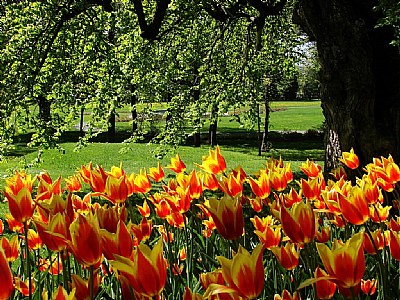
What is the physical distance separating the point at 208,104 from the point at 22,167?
10.1 feet

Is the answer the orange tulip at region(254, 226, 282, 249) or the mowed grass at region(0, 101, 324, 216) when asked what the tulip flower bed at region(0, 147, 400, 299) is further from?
the mowed grass at region(0, 101, 324, 216)

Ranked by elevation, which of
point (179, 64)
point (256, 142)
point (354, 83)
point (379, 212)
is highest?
point (179, 64)

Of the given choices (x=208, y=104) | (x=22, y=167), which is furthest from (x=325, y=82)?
(x=22, y=167)

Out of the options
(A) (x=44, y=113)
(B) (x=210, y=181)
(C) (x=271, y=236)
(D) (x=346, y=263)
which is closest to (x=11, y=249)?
(B) (x=210, y=181)

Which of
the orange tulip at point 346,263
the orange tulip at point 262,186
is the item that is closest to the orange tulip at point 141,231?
the orange tulip at point 262,186

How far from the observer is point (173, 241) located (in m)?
2.60

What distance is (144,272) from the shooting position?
3.68ft

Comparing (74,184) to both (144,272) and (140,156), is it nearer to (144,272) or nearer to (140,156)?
(144,272)

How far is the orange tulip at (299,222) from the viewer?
148 cm

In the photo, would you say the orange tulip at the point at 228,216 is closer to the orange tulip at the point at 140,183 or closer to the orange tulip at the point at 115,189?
the orange tulip at the point at 115,189

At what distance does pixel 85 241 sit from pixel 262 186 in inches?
44.5

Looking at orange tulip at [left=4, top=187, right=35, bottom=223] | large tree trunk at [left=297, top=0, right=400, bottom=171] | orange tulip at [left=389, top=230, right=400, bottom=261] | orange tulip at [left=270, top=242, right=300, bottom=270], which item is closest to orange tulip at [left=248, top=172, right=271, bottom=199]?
orange tulip at [left=270, top=242, right=300, bottom=270]

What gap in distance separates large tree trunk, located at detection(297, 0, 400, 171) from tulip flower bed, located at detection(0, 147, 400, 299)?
2.81 meters

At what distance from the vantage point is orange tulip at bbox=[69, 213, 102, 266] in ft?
4.15
